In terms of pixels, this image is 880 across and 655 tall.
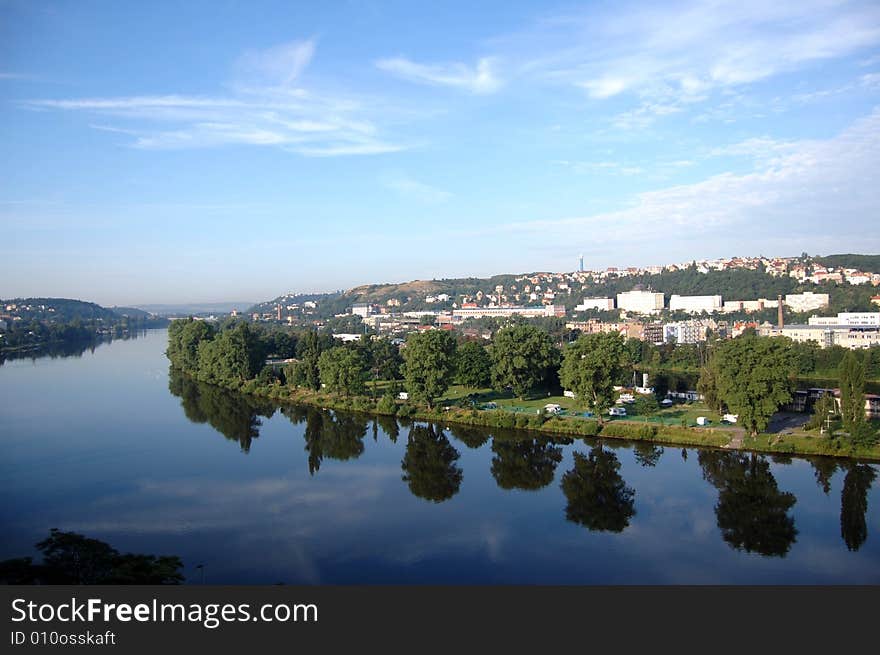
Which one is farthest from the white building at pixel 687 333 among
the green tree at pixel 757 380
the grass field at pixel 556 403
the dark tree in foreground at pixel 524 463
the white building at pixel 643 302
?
the dark tree in foreground at pixel 524 463

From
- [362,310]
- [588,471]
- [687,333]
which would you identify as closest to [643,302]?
[687,333]

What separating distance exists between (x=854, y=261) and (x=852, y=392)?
65.4 metres

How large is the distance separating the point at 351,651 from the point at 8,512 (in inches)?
341

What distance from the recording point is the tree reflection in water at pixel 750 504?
10062 mm

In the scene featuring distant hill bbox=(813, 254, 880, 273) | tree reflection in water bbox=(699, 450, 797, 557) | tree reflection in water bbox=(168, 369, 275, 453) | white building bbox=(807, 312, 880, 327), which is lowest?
tree reflection in water bbox=(699, 450, 797, 557)

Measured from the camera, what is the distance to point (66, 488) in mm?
12875

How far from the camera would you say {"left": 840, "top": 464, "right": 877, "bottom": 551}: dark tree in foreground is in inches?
396

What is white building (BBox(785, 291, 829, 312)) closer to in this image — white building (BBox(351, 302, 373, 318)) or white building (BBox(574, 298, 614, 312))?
white building (BBox(574, 298, 614, 312))

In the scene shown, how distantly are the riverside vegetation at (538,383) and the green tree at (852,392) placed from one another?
0.8 inches

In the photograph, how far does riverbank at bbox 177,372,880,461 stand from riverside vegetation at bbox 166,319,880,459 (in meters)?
0.03

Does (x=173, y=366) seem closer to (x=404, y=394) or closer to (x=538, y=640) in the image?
(x=404, y=394)

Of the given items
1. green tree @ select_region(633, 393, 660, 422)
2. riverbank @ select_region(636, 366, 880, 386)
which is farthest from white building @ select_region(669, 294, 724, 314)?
green tree @ select_region(633, 393, 660, 422)

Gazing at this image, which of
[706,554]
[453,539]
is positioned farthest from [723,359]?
[453,539]

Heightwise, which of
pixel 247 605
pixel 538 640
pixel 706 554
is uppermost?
pixel 247 605
